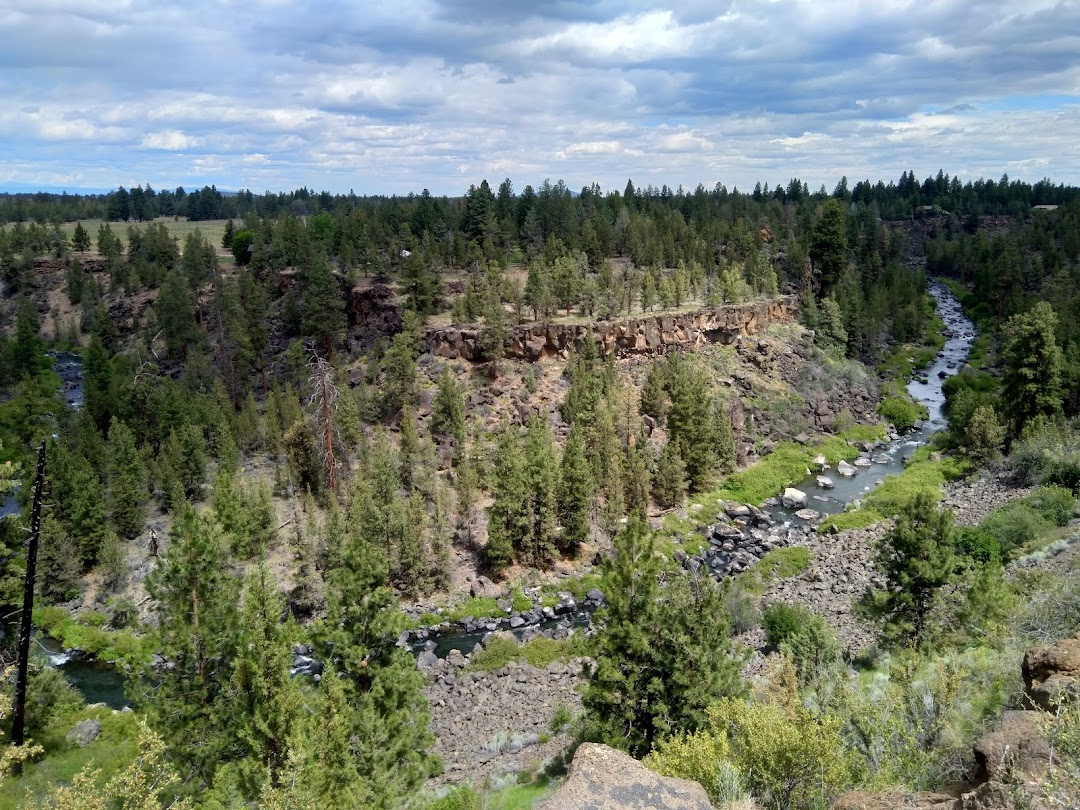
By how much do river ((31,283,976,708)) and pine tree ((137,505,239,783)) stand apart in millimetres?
14932

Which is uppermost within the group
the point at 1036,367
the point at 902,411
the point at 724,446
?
the point at 1036,367

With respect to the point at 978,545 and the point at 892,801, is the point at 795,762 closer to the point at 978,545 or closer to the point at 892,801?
the point at 892,801

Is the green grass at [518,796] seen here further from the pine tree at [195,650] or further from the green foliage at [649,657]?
the pine tree at [195,650]

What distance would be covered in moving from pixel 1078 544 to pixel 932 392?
52.2m

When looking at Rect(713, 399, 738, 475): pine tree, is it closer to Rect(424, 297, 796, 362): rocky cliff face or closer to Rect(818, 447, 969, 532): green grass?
Rect(818, 447, 969, 532): green grass

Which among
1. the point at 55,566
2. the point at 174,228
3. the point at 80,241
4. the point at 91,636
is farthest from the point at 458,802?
the point at 174,228

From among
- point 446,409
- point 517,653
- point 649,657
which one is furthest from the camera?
point 446,409

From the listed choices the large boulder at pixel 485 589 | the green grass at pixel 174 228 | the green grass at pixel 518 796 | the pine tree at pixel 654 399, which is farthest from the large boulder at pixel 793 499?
the green grass at pixel 174 228

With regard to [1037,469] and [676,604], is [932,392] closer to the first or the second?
[1037,469]

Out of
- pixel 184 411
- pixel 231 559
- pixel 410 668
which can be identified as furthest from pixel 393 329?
pixel 410 668

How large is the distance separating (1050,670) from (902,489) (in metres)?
43.5

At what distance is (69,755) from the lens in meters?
29.0

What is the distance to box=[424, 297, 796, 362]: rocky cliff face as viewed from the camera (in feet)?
Result: 216

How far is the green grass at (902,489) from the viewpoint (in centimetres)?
5076
